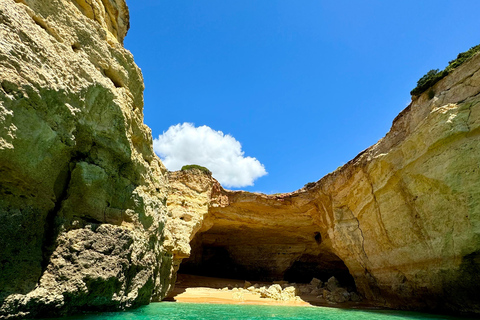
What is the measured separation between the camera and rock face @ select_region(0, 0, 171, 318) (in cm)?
565

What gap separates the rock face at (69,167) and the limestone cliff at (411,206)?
6.98 meters

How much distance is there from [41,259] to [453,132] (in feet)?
41.3

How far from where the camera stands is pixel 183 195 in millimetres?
18219

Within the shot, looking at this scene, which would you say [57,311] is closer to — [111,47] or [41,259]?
[41,259]

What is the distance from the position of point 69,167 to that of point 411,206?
12.4 metres

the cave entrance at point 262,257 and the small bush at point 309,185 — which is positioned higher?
the small bush at point 309,185

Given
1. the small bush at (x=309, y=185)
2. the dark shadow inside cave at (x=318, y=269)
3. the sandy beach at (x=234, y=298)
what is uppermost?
the small bush at (x=309, y=185)

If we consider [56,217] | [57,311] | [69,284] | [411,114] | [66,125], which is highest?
[411,114]

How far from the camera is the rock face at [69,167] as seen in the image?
222 inches

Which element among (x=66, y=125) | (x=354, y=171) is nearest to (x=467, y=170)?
(x=354, y=171)

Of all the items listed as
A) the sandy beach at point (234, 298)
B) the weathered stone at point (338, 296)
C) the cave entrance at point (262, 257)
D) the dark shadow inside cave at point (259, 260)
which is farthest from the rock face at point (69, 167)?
the dark shadow inside cave at point (259, 260)

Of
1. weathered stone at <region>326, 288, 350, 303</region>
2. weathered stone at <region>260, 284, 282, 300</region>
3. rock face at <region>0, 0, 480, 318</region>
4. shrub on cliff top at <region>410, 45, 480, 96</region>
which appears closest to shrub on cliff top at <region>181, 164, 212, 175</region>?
rock face at <region>0, 0, 480, 318</region>

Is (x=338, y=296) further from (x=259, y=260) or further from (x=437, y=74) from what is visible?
(x=437, y=74)

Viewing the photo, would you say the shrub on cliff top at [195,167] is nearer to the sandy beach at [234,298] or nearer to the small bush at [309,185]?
the small bush at [309,185]
